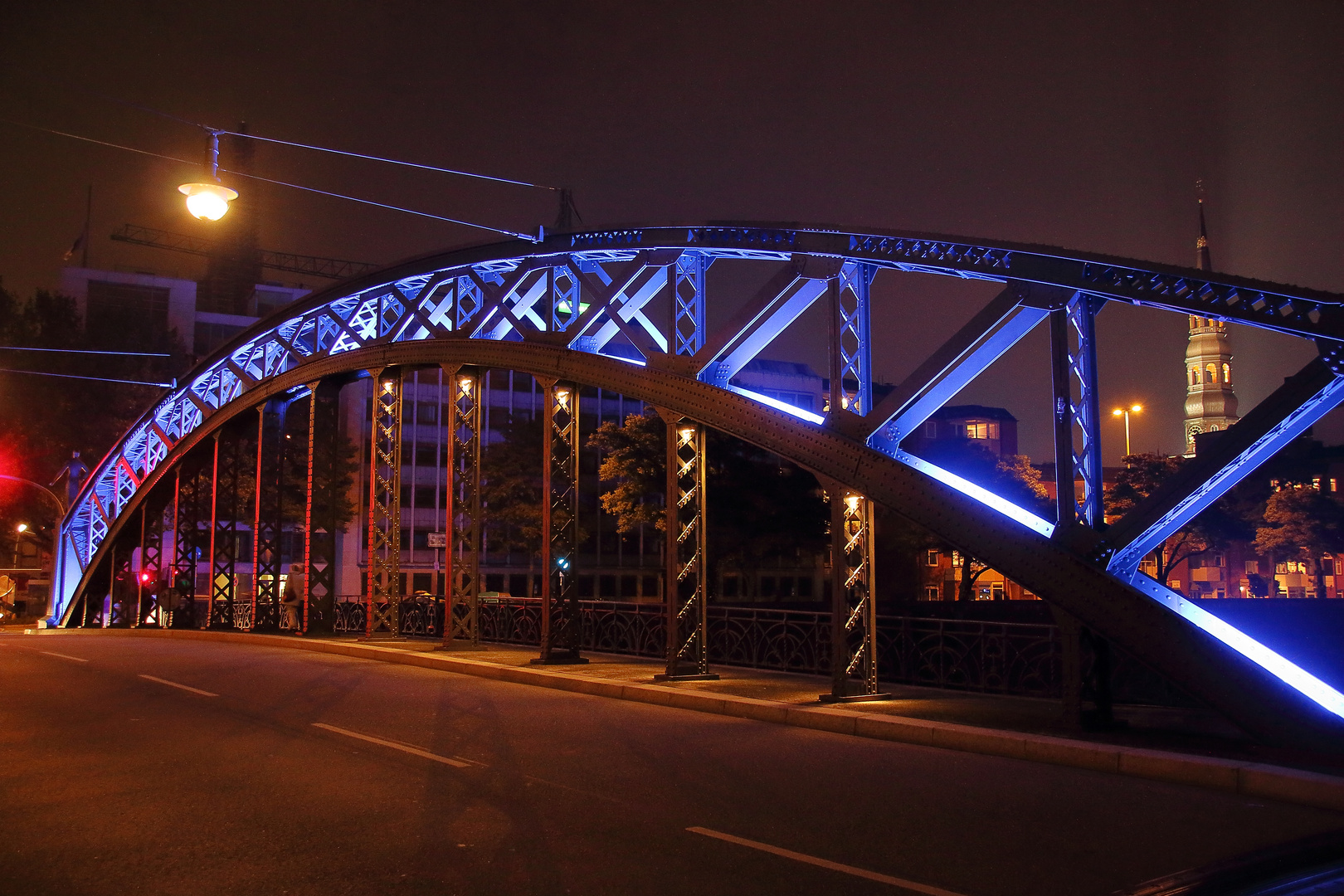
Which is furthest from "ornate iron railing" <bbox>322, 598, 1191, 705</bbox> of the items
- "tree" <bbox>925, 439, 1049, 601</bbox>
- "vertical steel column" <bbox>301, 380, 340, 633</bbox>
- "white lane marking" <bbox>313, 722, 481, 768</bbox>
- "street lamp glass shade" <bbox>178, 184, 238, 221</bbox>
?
"tree" <bbox>925, 439, 1049, 601</bbox>

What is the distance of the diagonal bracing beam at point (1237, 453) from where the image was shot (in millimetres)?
9969

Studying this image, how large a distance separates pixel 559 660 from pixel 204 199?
9.39m

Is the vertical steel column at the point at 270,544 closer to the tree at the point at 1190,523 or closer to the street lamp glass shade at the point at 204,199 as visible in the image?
the street lamp glass shade at the point at 204,199

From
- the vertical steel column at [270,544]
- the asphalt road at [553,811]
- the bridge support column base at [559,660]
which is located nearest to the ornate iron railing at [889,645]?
the bridge support column base at [559,660]

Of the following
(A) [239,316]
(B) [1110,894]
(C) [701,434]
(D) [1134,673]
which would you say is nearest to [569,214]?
(C) [701,434]

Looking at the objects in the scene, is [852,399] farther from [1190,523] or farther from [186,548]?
[1190,523]

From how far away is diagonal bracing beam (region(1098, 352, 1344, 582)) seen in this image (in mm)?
9969

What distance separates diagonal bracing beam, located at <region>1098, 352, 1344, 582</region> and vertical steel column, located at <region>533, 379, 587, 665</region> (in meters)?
9.99

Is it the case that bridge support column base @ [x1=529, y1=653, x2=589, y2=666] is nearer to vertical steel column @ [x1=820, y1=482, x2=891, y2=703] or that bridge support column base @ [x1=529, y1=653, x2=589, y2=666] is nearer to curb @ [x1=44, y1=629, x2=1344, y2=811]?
curb @ [x1=44, y1=629, x2=1344, y2=811]

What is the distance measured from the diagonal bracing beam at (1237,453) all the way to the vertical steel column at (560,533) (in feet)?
32.8

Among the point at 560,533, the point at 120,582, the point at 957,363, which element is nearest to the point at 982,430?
the point at 120,582

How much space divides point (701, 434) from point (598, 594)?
45.2 meters

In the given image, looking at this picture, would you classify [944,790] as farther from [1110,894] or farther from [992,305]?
[992,305]

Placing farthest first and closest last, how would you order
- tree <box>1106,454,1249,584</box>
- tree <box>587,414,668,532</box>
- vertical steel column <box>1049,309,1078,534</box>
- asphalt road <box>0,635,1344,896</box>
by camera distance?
tree <box>1106,454,1249,584</box>, tree <box>587,414,668,532</box>, vertical steel column <box>1049,309,1078,534</box>, asphalt road <box>0,635,1344,896</box>
